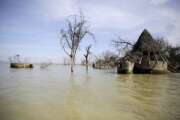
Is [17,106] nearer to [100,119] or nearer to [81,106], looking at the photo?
[81,106]

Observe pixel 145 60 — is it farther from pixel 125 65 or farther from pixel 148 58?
pixel 125 65

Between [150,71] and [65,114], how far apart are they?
68.4ft

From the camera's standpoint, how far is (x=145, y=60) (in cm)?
2462

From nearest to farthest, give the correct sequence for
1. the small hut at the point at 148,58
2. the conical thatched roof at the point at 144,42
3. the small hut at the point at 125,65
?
1. the small hut at the point at 148,58
2. the small hut at the point at 125,65
3. the conical thatched roof at the point at 144,42

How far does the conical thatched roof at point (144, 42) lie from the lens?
24.7 meters

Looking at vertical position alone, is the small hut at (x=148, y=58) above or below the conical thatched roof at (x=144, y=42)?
below

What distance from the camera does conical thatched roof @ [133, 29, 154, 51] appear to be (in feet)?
81.2

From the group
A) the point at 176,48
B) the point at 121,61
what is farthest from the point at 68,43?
the point at 176,48

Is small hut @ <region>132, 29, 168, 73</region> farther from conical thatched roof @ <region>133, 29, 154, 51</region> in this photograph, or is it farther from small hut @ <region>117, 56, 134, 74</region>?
small hut @ <region>117, 56, 134, 74</region>

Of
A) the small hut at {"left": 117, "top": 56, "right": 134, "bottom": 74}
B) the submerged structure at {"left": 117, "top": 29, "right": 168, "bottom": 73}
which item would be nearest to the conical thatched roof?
the submerged structure at {"left": 117, "top": 29, "right": 168, "bottom": 73}

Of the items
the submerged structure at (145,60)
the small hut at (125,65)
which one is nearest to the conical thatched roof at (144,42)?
the submerged structure at (145,60)

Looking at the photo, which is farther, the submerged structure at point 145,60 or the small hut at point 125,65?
the small hut at point 125,65

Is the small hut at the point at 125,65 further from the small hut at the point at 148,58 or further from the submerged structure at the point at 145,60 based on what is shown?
the small hut at the point at 148,58

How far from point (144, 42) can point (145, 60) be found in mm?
2770
